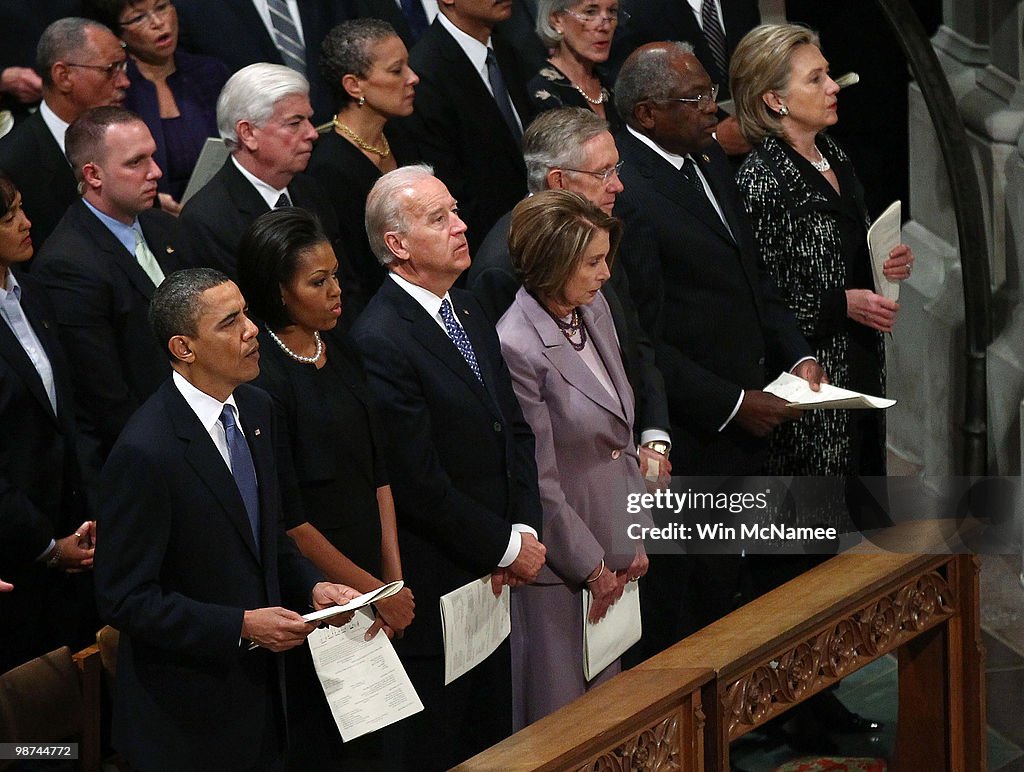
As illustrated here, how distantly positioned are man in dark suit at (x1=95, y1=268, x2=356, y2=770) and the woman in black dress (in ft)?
0.73

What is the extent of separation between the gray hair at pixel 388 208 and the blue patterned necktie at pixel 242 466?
28.6 inches

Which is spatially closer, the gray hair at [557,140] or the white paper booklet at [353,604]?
the white paper booklet at [353,604]

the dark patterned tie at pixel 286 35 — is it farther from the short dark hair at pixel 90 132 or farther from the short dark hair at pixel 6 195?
the short dark hair at pixel 6 195

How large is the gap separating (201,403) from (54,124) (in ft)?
5.27

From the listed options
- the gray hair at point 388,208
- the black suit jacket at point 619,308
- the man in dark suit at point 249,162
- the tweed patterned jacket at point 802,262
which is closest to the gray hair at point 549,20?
the tweed patterned jacket at point 802,262

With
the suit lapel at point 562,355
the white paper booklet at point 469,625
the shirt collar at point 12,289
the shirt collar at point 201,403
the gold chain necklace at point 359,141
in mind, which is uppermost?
the gold chain necklace at point 359,141

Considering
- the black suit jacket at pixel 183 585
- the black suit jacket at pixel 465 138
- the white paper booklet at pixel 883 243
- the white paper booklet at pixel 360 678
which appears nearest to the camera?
the black suit jacket at pixel 183 585

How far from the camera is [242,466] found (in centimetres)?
361

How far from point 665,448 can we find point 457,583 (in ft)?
2.67

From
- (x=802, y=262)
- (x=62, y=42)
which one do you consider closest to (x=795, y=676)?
(x=802, y=262)

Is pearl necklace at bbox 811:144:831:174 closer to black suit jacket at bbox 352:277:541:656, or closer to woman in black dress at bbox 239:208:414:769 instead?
black suit jacket at bbox 352:277:541:656

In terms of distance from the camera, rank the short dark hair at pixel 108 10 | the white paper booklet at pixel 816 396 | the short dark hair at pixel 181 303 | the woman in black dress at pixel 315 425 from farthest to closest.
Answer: the short dark hair at pixel 108 10 → the white paper booklet at pixel 816 396 → the woman in black dress at pixel 315 425 → the short dark hair at pixel 181 303

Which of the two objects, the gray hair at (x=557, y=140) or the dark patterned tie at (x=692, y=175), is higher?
the gray hair at (x=557, y=140)

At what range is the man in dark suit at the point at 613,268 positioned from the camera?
4.43m
